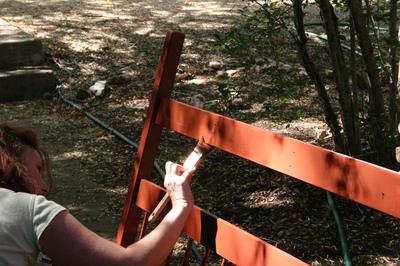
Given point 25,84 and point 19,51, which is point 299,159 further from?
point 19,51

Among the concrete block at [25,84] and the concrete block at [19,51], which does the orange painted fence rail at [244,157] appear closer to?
the concrete block at [25,84]

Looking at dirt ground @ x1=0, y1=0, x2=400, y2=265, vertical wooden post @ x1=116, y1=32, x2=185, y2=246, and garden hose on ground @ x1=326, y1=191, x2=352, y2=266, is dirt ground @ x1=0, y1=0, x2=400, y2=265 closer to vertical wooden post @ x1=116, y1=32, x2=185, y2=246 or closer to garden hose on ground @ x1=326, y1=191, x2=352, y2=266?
garden hose on ground @ x1=326, y1=191, x2=352, y2=266

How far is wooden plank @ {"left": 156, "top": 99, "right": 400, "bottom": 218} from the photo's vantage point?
1582mm

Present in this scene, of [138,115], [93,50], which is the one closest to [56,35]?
[93,50]

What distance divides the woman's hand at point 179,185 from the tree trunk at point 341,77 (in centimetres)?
189

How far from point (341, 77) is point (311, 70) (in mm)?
184

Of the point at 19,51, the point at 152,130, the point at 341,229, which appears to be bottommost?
the point at 19,51

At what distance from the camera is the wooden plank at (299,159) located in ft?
5.19

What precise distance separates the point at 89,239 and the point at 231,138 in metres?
0.60

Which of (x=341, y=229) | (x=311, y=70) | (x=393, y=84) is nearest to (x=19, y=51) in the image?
(x=311, y=70)

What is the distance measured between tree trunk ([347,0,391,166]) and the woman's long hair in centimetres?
225

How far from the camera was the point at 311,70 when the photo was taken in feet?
12.6

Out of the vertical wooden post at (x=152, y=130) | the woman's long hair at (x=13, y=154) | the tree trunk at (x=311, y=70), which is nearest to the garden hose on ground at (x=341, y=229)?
the tree trunk at (x=311, y=70)

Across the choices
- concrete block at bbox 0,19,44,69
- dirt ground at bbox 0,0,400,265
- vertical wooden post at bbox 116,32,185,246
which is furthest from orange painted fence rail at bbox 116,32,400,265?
concrete block at bbox 0,19,44,69
